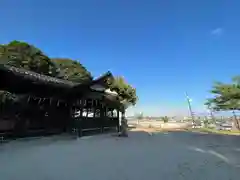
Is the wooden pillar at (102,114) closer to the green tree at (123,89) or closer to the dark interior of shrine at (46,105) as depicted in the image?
the dark interior of shrine at (46,105)

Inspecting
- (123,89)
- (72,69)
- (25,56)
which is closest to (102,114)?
(123,89)

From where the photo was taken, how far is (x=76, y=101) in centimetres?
1369

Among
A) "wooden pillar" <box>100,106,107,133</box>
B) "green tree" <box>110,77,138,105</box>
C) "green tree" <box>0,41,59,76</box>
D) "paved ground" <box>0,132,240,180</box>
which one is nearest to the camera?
"paved ground" <box>0,132,240,180</box>

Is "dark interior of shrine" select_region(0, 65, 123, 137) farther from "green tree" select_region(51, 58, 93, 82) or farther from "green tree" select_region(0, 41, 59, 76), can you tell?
"green tree" select_region(51, 58, 93, 82)

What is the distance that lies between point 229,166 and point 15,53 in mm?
19617

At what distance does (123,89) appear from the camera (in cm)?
2397

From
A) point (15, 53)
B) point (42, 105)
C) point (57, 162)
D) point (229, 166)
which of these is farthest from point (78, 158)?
point (15, 53)

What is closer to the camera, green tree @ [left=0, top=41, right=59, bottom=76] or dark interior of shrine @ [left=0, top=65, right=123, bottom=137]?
dark interior of shrine @ [left=0, top=65, right=123, bottom=137]

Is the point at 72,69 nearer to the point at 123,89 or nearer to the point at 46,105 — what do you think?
the point at 123,89

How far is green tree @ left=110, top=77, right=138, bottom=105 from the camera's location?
23812mm

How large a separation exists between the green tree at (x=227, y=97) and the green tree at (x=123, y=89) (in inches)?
310

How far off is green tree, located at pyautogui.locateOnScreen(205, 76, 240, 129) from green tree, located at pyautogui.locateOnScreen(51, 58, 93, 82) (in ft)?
44.4

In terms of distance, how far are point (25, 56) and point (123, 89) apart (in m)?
9.88

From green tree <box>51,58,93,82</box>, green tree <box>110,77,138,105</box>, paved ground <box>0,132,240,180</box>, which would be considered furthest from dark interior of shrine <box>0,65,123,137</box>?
green tree <box>51,58,93,82</box>
